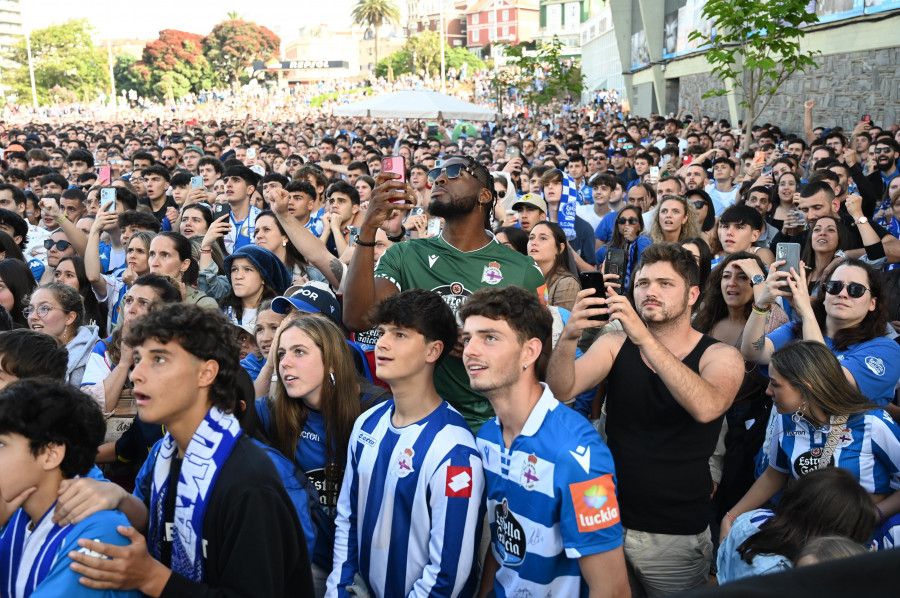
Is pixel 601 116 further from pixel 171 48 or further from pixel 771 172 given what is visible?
pixel 171 48

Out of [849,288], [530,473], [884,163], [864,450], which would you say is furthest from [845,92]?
[530,473]

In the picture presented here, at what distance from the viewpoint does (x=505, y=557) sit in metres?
2.69

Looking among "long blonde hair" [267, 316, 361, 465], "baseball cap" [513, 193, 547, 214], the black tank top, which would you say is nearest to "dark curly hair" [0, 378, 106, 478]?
"long blonde hair" [267, 316, 361, 465]

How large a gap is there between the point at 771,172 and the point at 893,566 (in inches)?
361

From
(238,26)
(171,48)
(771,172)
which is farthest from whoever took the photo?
(238,26)

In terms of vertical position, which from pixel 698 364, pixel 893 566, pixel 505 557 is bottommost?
pixel 505 557

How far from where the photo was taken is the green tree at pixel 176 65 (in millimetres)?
81688

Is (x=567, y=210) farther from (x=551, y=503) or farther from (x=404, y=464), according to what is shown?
(x=551, y=503)

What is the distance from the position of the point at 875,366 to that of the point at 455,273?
2.33 m

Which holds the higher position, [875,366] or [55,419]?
[55,419]

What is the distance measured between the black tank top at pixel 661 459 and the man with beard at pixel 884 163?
8.22 meters

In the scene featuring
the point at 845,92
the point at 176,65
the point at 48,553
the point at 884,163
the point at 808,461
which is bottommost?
the point at 808,461

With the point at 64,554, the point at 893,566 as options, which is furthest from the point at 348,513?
the point at 893,566

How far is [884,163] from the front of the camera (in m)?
10.0
